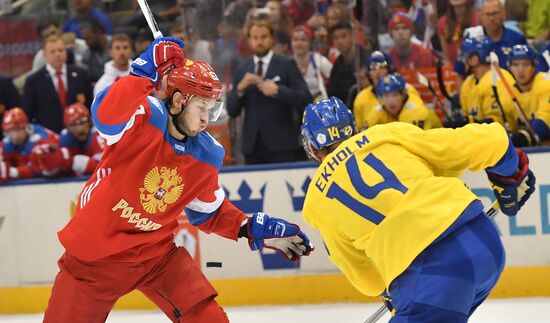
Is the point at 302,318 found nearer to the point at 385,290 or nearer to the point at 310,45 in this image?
the point at 310,45

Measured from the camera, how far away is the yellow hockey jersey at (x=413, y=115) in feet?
22.3

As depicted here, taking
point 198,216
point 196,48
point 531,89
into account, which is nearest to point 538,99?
point 531,89

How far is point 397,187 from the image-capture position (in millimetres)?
3350

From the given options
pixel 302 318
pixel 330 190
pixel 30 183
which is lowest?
pixel 302 318

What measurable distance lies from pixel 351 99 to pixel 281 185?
0.90m

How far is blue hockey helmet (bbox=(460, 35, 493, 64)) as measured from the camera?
6781mm

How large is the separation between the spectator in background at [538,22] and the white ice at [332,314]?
1800 millimetres

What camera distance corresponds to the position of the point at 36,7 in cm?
828

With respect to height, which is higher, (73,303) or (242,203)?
(73,303)

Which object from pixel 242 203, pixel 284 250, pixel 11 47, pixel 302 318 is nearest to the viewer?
pixel 284 250

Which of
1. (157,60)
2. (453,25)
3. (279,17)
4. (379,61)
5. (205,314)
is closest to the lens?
(157,60)

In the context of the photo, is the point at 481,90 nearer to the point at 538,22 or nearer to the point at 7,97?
the point at 538,22

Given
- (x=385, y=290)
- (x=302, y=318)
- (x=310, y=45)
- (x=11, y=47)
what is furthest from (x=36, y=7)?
(x=385, y=290)

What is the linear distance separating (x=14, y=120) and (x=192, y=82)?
3.71 meters
